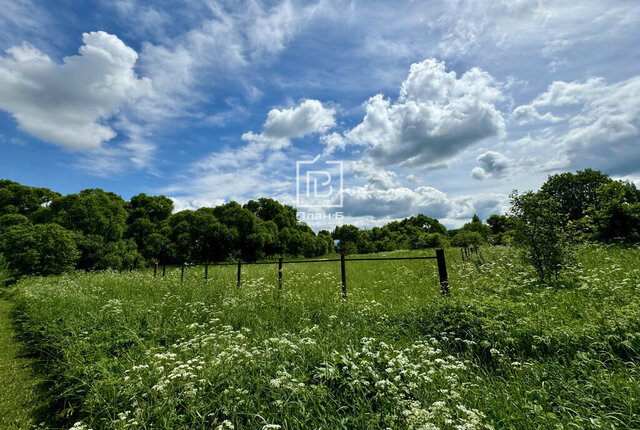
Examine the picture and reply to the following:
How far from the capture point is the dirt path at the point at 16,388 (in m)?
3.79

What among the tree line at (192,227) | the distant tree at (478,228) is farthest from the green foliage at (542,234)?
the distant tree at (478,228)

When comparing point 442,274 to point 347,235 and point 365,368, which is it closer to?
point 365,368

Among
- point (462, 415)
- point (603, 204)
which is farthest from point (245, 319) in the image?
point (603, 204)

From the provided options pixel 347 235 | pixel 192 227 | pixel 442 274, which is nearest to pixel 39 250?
pixel 192 227

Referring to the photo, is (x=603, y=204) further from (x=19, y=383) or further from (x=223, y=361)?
(x=19, y=383)

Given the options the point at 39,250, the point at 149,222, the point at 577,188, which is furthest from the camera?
the point at 577,188

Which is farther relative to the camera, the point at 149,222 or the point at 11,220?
the point at 149,222

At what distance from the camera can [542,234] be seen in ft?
28.1

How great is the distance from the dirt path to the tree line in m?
11.5

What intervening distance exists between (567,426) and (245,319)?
5.65m

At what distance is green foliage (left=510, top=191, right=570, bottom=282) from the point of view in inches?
332

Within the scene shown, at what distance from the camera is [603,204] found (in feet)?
62.5

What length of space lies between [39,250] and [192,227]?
13.9 metres

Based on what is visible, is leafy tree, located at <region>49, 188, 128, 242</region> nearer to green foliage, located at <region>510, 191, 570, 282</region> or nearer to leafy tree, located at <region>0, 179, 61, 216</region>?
leafy tree, located at <region>0, 179, 61, 216</region>
